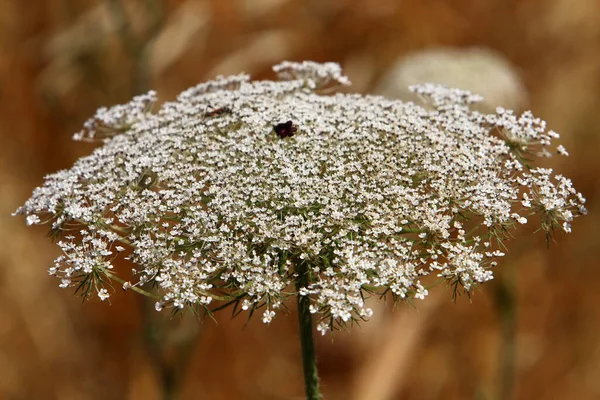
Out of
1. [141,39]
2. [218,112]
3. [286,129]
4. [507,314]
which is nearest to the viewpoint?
[286,129]

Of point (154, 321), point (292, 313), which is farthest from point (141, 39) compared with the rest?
point (292, 313)

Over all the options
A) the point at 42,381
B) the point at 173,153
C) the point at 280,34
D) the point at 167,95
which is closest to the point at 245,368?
the point at 42,381

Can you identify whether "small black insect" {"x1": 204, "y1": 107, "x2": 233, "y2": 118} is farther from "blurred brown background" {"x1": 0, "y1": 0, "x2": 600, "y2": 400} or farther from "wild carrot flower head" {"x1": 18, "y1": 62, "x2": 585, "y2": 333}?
"blurred brown background" {"x1": 0, "y1": 0, "x2": 600, "y2": 400}

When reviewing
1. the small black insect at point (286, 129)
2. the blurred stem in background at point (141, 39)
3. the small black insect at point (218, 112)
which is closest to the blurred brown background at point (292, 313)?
the blurred stem in background at point (141, 39)

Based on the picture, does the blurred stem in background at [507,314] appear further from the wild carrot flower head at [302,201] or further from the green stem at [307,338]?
the green stem at [307,338]

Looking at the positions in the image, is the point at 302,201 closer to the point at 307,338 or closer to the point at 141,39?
the point at 307,338

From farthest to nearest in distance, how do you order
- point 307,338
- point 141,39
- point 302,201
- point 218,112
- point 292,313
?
point 292,313 < point 141,39 < point 218,112 < point 307,338 < point 302,201

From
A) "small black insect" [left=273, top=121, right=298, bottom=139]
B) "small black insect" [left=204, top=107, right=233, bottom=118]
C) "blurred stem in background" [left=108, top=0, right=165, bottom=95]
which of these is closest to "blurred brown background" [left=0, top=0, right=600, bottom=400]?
"blurred stem in background" [left=108, top=0, right=165, bottom=95]
